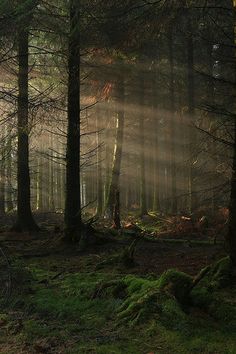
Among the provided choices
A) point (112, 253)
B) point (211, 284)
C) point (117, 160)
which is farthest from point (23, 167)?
point (211, 284)

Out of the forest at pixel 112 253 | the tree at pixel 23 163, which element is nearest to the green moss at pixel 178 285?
the forest at pixel 112 253

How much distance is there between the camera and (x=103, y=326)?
5863mm

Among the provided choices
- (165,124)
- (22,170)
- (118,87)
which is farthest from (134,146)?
(22,170)

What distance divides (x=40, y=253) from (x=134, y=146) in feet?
84.9

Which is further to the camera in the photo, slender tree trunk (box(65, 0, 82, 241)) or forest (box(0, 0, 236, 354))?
slender tree trunk (box(65, 0, 82, 241))

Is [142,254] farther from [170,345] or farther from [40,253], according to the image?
[170,345]

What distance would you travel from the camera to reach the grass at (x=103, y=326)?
5.15m

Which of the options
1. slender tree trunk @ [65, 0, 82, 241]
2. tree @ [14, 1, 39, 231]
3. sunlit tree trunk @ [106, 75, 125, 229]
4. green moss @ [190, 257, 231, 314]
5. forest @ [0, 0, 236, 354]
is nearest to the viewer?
forest @ [0, 0, 236, 354]

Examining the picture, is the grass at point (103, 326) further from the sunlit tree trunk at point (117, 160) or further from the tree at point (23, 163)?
the sunlit tree trunk at point (117, 160)

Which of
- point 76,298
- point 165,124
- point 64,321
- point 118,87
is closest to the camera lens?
point 64,321

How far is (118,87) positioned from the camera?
2298 centimetres

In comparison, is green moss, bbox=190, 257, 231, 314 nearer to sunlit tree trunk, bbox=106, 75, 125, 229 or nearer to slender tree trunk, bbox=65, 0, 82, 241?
slender tree trunk, bbox=65, 0, 82, 241

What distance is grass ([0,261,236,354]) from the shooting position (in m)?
5.15

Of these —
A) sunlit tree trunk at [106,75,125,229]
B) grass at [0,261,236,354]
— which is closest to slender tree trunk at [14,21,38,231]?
sunlit tree trunk at [106,75,125,229]
